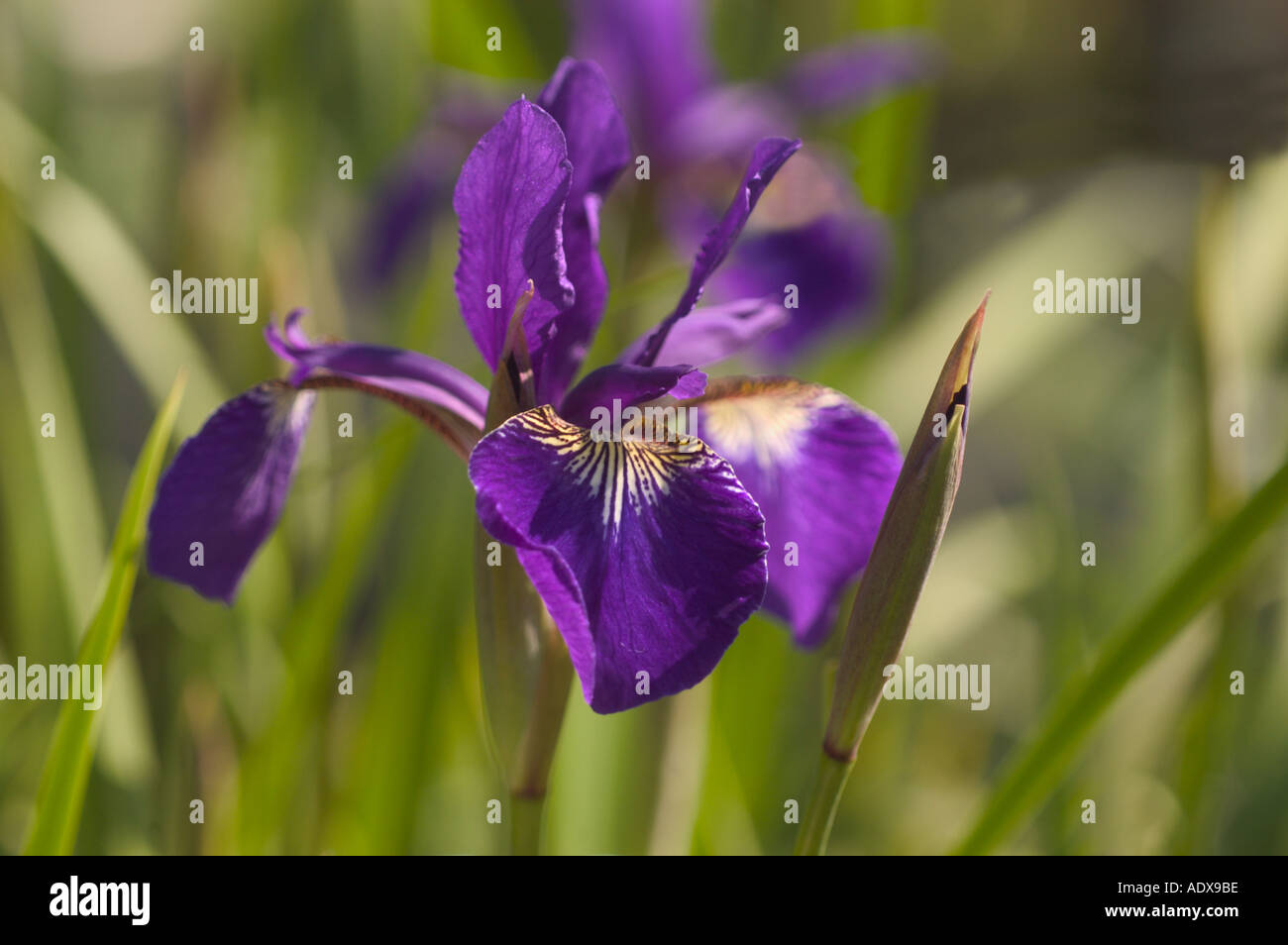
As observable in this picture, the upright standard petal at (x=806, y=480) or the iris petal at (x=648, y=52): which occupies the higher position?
the iris petal at (x=648, y=52)

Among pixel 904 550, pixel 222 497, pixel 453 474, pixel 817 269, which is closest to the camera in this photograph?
pixel 904 550

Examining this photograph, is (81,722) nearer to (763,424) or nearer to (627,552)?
(627,552)

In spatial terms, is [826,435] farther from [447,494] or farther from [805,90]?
[805,90]

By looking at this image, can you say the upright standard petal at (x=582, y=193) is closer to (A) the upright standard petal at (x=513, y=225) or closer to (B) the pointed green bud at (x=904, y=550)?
(A) the upright standard petal at (x=513, y=225)

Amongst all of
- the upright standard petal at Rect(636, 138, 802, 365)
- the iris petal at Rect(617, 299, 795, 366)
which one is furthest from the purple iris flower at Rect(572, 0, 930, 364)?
the upright standard petal at Rect(636, 138, 802, 365)

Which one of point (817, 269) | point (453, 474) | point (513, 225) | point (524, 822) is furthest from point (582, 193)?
point (817, 269)

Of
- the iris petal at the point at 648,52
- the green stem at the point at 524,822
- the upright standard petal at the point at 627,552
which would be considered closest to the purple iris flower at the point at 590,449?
the upright standard petal at the point at 627,552
